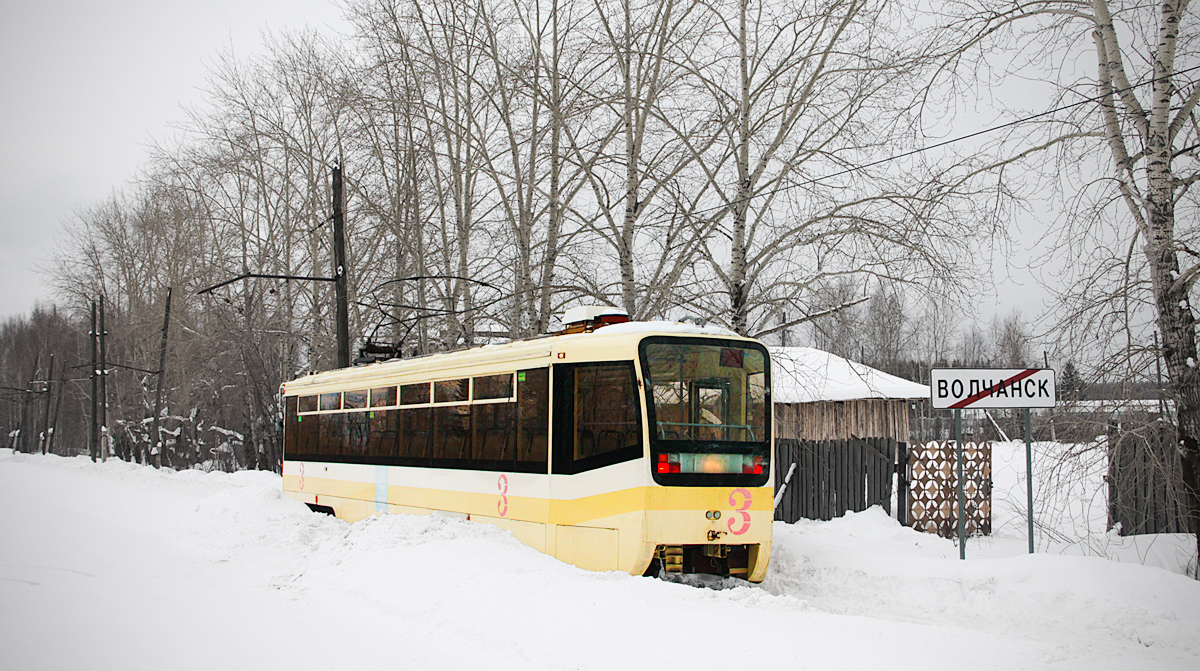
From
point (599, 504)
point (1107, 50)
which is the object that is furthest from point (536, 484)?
point (1107, 50)

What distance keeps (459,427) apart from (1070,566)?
292 inches

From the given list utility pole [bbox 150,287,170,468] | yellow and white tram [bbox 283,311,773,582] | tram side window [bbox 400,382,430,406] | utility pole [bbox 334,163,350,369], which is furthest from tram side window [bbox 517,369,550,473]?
utility pole [bbox 150,287,170,468]

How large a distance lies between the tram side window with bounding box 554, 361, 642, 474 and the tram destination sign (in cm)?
375

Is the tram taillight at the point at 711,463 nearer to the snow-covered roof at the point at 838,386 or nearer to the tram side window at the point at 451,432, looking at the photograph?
the tram side window at the point at 451,432

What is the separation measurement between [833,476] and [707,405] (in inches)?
321

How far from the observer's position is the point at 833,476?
16641 millimetres

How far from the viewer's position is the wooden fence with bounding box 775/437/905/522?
634 inches

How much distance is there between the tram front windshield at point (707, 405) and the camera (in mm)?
9102

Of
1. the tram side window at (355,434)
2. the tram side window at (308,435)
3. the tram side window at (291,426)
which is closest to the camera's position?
the tram side window at (355,434)

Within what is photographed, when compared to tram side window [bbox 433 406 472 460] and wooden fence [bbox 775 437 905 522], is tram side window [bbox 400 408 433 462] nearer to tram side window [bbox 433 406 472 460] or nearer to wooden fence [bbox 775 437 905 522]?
tram side window [bbox 433 406 472 460]

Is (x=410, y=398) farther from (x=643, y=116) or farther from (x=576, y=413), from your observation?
(x=643, y=116)

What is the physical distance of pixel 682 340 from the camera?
946 centimetres

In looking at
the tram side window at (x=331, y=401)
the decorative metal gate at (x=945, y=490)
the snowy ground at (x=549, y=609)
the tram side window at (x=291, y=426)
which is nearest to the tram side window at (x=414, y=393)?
the snowy ground at (x=549, y=609)

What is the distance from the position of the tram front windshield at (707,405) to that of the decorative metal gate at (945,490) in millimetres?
7305
